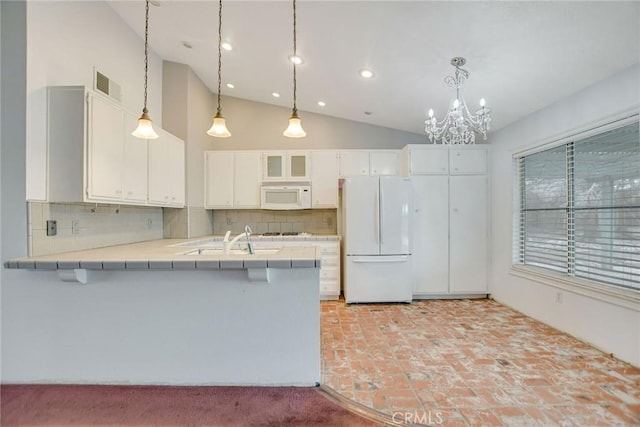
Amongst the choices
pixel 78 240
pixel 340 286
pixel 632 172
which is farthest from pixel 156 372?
pixel 632 172

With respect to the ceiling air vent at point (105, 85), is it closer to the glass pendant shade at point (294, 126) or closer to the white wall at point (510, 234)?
the glass pendant shade at point (294, 126)

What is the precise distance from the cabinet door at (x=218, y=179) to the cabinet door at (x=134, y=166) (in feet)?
4.85

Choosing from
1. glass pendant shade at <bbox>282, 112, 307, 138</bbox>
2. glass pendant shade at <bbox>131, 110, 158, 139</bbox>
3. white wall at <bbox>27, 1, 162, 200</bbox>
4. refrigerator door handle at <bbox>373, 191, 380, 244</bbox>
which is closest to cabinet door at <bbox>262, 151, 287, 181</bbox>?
refrigerator door handle at <bbox>373, 191, 380, 244</bbox>

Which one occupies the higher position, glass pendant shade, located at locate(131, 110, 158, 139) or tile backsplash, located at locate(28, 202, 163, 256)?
glass pendant shade, located at locate(131, 110, 158, 139)

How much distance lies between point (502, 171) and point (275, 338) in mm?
3666

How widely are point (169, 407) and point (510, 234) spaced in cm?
409

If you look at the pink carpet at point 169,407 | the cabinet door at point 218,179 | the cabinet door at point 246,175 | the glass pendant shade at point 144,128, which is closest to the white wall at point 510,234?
the pink carpet at point 169,407

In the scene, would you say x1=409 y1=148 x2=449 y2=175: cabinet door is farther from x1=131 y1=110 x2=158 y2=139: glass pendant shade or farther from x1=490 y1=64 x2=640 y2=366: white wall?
x1=131 y1=110 x2=158 y2=139: glass pendant shade

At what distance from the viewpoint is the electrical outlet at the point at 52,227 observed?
2.20 meters

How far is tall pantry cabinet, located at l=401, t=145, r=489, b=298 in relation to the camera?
159 inches

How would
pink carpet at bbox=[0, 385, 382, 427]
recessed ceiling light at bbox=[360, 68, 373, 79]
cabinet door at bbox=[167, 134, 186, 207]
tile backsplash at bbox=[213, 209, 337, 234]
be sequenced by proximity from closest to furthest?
pink carpet at bbox=[0, 385, 382, 427] < recessed ceiling light at bbox=[360, 68, 373, 79] < cabinet door at bbox=[167, 134, 186, 207] < tile backsplash at bbox=[213, 209, 337, 234]

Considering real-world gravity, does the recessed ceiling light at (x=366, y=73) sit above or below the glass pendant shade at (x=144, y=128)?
above

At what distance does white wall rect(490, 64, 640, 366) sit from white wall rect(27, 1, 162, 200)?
448 cm

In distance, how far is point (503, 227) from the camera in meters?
3.83
